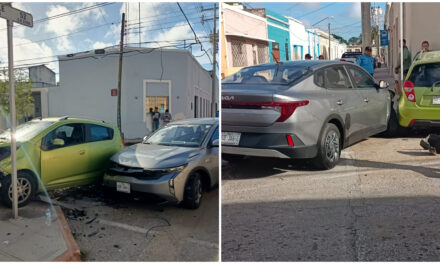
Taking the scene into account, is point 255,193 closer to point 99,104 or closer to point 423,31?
point 99,104

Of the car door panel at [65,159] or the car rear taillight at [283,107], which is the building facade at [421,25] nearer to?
the car rear taillight at [283,107]

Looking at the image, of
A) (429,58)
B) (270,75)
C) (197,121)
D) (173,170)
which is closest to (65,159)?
(173,170)

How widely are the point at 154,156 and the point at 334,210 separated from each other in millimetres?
1500

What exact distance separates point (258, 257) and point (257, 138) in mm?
1319

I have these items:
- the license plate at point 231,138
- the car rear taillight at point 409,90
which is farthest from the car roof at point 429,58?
the license plate at point 231,138

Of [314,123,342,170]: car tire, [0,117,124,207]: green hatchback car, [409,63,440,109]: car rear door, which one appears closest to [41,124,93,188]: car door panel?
[0,117,124,207]: green hatchback car

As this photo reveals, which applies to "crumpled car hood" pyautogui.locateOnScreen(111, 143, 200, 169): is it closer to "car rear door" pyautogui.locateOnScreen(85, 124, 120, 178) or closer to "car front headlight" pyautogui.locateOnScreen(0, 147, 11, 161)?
"car rear door" pyautogui.locateOnScreen(85, 124, 120, 178)

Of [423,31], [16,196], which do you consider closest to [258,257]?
[16,196]

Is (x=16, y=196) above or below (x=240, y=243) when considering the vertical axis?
above

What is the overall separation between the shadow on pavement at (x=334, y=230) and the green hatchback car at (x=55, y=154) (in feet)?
3.73

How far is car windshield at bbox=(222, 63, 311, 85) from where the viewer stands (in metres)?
4.03

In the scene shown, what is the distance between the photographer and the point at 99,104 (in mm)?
3209

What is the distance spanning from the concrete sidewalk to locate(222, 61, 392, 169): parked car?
161 centimetres

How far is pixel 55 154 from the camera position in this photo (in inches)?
130
